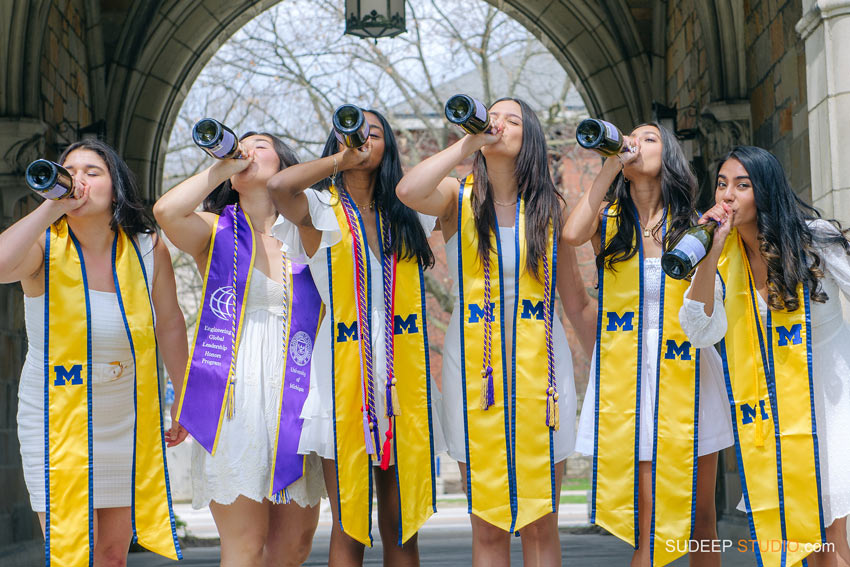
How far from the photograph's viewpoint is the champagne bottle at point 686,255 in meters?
2.91

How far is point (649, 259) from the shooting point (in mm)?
3510

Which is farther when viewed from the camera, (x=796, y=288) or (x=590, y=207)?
(x=590, y=207)

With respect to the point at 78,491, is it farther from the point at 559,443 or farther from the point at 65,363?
the point at 559,443

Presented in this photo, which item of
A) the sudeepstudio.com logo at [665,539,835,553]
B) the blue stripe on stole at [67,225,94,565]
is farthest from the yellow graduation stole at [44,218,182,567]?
the sudeepstudio.com logo at [665,539,835,553]

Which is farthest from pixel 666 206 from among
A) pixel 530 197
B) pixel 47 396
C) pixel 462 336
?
pixel 47 396

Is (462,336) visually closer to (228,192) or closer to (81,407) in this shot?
(228,192)

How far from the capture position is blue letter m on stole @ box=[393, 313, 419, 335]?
3547 mm

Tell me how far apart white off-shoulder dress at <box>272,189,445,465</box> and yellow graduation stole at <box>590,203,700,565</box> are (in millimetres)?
558

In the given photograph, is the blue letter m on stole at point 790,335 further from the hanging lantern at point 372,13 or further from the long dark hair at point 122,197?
the hanging lantern at point 372,13

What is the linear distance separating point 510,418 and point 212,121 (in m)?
1.25

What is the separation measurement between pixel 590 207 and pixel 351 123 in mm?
778

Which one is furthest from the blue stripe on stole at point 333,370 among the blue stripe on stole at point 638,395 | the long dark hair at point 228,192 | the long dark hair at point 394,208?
the blue stripe on stole at point 638,395

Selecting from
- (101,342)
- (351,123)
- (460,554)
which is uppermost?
(351,123)

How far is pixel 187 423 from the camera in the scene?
134 inches
